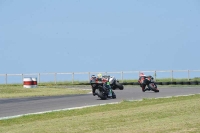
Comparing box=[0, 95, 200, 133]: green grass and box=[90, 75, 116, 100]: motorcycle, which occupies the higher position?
box=[90, 75, 116, 100]: motorcycle

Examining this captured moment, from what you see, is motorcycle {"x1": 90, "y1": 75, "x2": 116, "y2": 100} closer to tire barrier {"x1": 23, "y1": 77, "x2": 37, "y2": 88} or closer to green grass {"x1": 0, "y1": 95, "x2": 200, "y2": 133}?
green grass {"x1": 0, "y1": 95, "x2": 200, "y2": 133}

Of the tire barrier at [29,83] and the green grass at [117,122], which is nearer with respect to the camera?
the green grass at [117,122]

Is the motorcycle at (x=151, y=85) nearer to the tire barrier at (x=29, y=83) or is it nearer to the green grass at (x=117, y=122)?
the tire barrier at (x=29, y=83)

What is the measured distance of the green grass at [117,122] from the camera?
12945 mm

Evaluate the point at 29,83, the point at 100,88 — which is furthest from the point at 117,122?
the point at 29,83

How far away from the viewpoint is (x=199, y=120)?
1414cm

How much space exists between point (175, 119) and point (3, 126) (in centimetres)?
441

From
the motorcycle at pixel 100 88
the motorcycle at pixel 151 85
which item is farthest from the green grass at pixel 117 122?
the motorcycle at pixel 151 85

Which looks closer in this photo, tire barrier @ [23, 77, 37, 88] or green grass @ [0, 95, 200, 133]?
green grass @ [0, 95, 200, 133]

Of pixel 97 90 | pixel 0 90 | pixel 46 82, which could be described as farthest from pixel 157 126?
pixel 46 82

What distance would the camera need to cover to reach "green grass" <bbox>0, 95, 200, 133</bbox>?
12945 mm

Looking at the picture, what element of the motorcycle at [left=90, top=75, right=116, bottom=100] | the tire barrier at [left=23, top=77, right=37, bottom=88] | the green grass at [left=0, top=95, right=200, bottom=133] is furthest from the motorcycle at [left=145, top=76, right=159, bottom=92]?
the green grass at [left=0, top=95, right=200, bottom=133]

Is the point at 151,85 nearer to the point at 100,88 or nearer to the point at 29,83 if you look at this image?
the point at 100,88

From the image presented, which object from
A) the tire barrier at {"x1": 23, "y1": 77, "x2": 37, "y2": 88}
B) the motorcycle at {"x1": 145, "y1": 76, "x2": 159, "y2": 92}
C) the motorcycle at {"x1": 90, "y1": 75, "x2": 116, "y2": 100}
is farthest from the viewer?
the tire barrier at {"x1": 23, "y1": 77, "x2": 37, "y2": 88}
